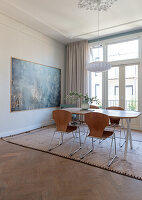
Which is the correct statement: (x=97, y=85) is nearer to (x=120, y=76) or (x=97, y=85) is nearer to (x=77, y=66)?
(x=120, y=76)

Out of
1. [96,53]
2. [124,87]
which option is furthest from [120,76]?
[96,53]

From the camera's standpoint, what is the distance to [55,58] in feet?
17.8

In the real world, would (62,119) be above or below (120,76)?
below

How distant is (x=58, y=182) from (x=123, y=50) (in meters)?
4.71

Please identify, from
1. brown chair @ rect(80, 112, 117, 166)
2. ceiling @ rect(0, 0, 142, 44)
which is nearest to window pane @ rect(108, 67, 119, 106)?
ceiling @ rect(0, 0, 142, 44)

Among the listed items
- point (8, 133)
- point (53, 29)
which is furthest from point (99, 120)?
point (53, 29)

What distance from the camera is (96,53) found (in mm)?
5539

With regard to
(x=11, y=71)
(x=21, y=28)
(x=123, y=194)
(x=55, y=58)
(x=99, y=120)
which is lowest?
(x=123, y=194)

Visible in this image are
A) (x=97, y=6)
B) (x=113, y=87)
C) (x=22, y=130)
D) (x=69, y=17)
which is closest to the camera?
(x=97, y=6)

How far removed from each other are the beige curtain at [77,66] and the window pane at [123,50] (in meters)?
0.94

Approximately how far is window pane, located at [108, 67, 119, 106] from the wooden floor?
10.9 feet

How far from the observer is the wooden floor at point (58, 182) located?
1.54m

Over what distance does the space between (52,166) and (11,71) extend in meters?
2.83

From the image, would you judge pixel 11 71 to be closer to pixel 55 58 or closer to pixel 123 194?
pixel 55 58
